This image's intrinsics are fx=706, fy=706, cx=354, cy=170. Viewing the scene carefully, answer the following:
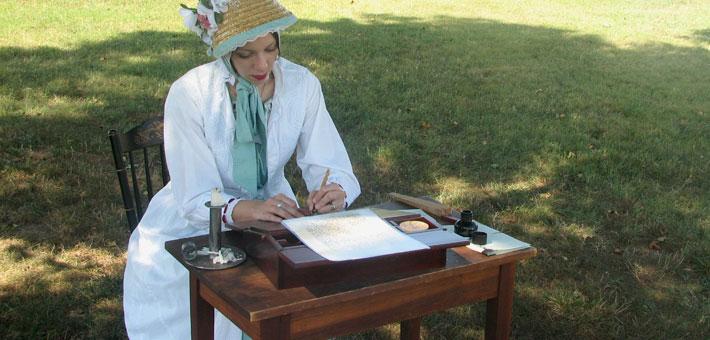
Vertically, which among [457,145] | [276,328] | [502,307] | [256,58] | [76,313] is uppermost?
[256,58]

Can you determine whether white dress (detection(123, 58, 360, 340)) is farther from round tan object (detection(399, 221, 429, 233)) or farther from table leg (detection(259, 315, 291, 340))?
table leg (detection(259, 315, 291, 340))

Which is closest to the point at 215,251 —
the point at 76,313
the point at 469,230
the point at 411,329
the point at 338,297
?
the point at 338,297

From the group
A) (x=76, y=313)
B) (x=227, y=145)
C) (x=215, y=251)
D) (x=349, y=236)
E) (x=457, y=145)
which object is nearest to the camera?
(x=349, y=236)

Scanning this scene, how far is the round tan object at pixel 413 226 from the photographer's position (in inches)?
84.1

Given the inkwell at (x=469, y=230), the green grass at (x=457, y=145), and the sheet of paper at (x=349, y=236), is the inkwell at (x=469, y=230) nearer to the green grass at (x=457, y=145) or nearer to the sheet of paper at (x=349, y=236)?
the sheet of paper at (x=349, y=236)

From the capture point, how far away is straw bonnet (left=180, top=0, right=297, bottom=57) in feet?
8.03

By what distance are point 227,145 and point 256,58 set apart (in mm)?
344

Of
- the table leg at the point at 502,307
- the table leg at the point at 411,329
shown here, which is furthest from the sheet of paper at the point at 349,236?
the table leg at the point at 411,329

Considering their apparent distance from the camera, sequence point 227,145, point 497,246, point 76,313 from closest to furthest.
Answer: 1. point 497,246
2. point 227,145
3. point 76,313

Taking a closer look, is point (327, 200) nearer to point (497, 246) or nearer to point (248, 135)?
point (248, 135)

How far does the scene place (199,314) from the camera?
2.07 metres

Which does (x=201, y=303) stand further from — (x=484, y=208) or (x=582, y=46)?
(x=582, y=46)

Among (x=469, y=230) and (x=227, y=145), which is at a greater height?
(x=227, y=145)

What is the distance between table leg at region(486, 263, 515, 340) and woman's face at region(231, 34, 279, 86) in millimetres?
1106
